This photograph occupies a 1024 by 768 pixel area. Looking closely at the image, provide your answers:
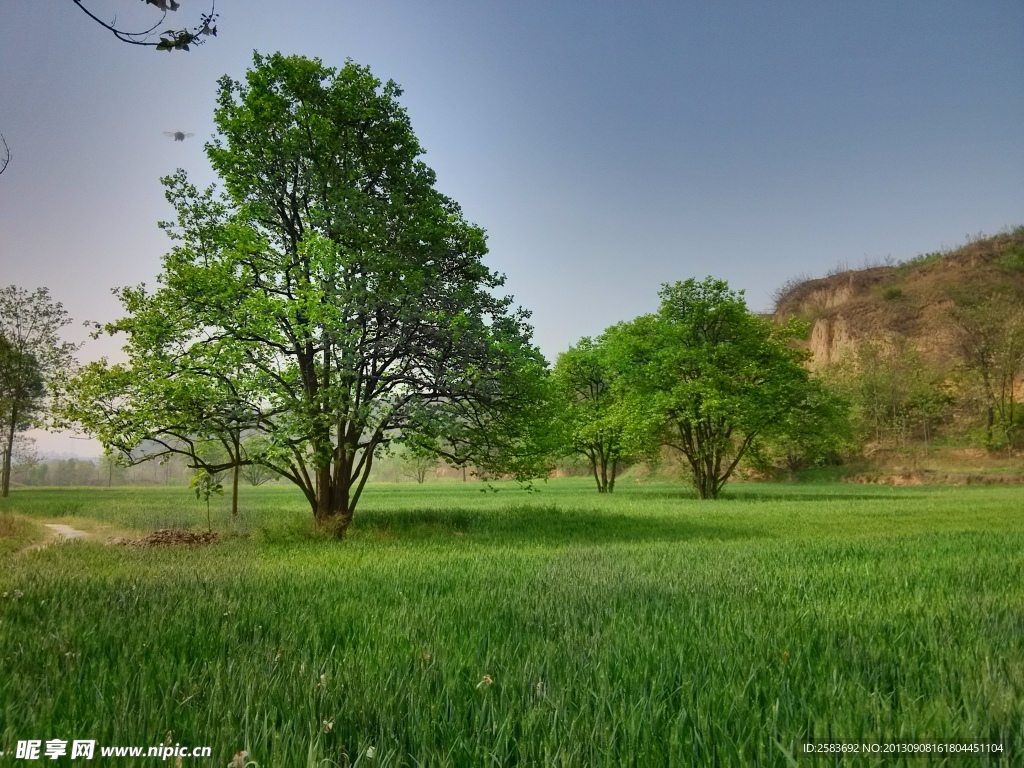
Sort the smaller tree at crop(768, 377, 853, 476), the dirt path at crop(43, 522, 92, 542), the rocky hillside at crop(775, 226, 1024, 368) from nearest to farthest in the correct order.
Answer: the dirt path at crop(43, 522, 92, 542) < the smaller tree at crop(768, 377, 853, 476) < the rocky hillside at crop(775, 226, 1024, 368)

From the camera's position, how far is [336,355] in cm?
1136

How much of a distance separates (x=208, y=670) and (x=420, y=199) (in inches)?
517

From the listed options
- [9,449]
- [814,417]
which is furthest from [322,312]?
[814,417]

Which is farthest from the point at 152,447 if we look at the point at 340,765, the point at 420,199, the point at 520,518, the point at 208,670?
the point at 340,765

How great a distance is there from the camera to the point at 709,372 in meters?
29.7

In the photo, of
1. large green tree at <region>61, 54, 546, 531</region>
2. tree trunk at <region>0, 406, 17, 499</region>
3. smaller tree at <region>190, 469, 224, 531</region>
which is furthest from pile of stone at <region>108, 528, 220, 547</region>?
tree trunk at <region>0, 406, 17, 499</region>

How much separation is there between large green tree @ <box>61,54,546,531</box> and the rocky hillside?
70520 millimetres

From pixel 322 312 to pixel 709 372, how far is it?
24.7 m

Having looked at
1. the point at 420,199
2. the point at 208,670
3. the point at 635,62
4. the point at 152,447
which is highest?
the point at 635,62

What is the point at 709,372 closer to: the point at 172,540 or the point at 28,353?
the point at 172,540

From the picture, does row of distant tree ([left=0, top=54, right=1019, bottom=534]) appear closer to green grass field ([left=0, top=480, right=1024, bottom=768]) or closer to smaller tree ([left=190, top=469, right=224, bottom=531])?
smaller tree ([left=190, top=469, right=224, bottom=531])

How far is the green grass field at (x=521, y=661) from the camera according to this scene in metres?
1.72

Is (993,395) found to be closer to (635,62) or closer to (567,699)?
(635,62)

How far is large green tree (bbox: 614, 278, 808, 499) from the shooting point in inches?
1141
